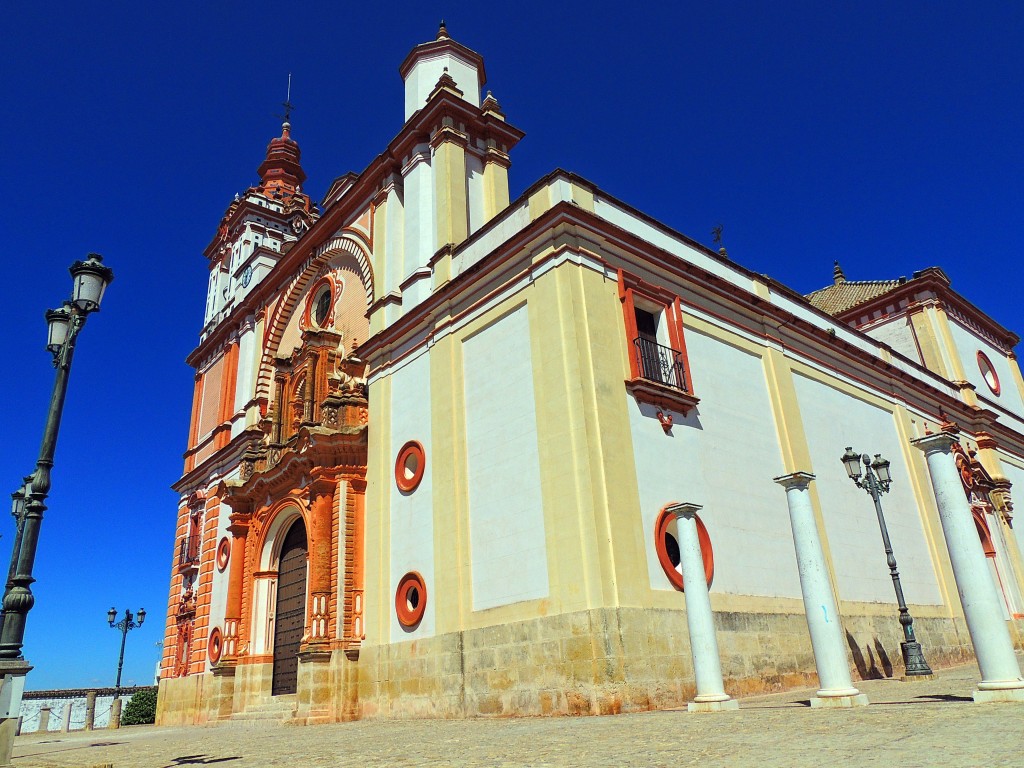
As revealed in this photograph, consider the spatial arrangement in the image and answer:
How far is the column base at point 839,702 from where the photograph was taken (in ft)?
27.0

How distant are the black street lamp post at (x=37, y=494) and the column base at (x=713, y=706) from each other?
7111 mm

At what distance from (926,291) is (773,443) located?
1540 cm

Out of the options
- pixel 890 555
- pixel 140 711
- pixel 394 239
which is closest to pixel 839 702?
pixel 890 555

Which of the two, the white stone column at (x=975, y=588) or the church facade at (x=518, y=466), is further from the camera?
the church facade at (x=518, y=466)

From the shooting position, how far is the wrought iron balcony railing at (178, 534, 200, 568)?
2395 cm

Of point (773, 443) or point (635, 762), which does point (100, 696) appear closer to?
point (773, 443)

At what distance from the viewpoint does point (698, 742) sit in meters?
5.79

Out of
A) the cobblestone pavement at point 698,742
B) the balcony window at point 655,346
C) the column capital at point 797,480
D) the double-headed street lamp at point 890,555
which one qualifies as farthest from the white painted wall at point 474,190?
the cobblestone pavement at point 698,742

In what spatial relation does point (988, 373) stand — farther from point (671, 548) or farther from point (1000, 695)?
point (1000, 695)

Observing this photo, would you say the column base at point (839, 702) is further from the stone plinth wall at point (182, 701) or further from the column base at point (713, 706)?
the stone plinth wall at point (182, 701)

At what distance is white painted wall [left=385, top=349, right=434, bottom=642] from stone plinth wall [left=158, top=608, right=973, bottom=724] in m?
0.99

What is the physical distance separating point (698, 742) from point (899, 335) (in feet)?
84.9

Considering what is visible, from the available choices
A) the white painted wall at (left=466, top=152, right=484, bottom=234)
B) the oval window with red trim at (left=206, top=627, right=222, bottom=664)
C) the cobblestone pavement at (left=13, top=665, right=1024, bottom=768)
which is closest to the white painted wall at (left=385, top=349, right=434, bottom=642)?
the white painted wall at (left=466, top=152, right=484, bottom=234)

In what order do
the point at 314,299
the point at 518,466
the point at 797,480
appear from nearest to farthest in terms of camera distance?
the point at 797,480
the point at 518,466
the point at 314,299
